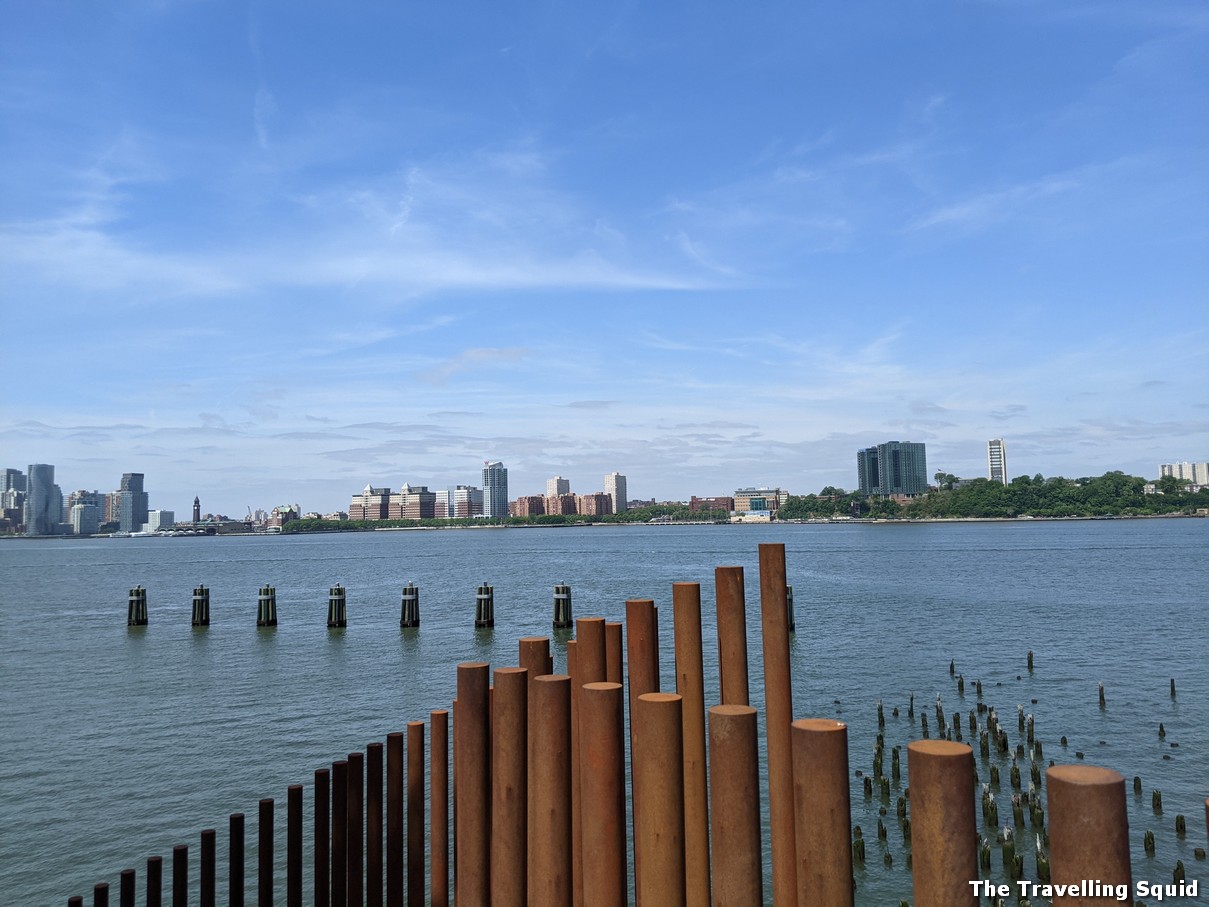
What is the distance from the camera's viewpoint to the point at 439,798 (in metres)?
7.27

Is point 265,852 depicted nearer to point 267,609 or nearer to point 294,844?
point 294,844

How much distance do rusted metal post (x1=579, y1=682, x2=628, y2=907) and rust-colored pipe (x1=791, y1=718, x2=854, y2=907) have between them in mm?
929

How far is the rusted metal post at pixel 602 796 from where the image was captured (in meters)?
4.10

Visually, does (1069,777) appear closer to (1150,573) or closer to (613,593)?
(613,593)

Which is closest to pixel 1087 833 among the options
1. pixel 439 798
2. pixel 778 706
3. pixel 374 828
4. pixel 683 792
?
pixel 683 792

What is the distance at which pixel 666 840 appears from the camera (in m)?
3.94

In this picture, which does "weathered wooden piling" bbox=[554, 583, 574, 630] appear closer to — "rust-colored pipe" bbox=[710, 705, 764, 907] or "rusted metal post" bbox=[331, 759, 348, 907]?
"rusted metal post" bbox=[331, 759, 348, 907]

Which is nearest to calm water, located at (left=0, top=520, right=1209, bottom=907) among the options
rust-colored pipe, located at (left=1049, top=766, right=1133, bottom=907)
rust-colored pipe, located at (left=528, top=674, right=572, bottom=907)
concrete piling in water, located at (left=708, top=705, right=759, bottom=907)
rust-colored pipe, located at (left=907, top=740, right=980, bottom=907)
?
rust-colored pipe, located at (left=528, top=674, right=572, bottom=907)

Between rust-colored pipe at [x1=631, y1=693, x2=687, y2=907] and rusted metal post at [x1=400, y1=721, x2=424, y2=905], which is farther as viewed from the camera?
rusted metal post at [x1=400, y1=721, x2=424, y2=905]

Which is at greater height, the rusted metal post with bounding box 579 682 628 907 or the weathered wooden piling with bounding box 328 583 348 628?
the rusted metal post with bounding box 579 682 628 907

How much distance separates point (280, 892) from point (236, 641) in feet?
94.3

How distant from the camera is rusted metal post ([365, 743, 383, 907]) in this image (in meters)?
7.04

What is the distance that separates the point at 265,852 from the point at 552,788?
169 inches

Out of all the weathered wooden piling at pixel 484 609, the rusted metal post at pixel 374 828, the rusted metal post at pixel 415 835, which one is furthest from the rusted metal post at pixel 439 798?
the weathered wooden piling at pixel 484 609
